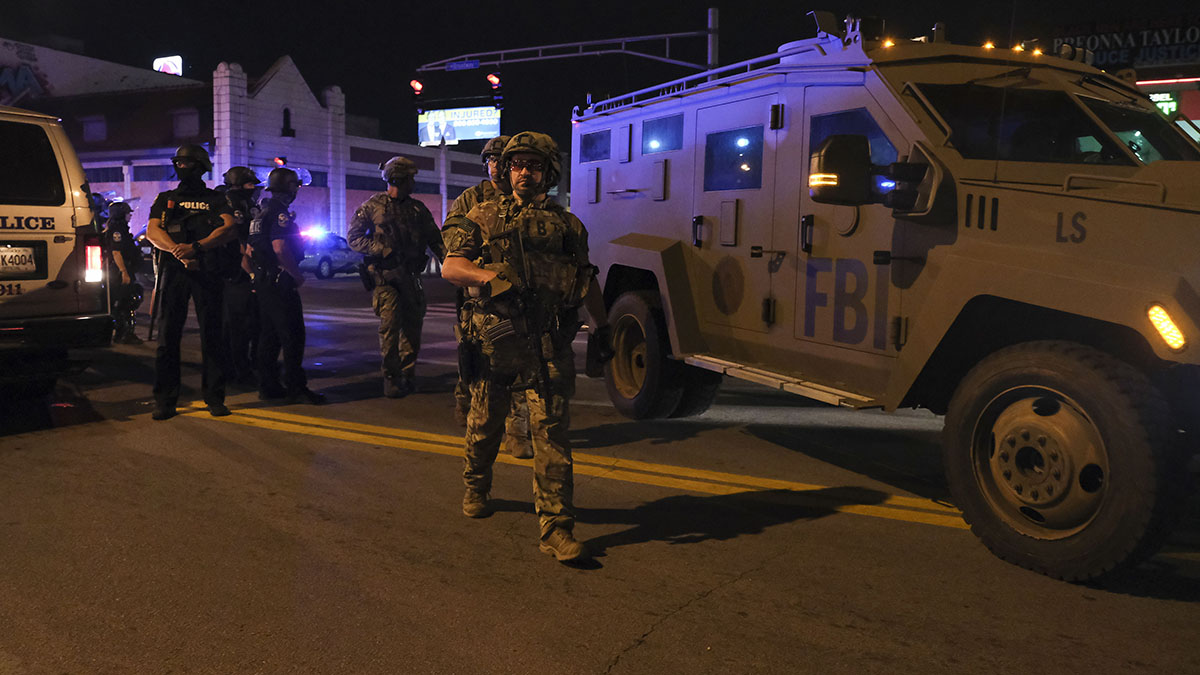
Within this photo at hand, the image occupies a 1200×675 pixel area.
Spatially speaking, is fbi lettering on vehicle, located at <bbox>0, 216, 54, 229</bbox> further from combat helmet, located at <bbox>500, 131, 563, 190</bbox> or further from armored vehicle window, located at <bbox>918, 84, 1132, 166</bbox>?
armored vehicle window, located at <bbox>918, 84, 1132, 166</bbox>

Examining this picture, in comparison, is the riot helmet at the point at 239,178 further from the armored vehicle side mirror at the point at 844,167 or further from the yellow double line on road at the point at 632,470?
the armored vehicle side mirror at the point at 844,167

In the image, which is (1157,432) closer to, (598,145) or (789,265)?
(789,265)

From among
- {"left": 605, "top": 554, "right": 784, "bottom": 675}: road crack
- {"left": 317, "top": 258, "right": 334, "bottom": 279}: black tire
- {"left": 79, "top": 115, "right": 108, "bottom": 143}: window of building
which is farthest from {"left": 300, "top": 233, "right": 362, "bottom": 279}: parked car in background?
{"left": 605, "top": 554, "right": 784, "bottom": 675}: road crack

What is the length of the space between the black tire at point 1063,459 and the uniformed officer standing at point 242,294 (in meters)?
5.43

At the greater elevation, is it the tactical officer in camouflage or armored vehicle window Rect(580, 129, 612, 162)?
armored vehicle window Rect(580, 129, 612, 162)

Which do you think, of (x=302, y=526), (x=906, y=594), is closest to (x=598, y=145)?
(x=302, y=526)

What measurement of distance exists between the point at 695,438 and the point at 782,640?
3.43m

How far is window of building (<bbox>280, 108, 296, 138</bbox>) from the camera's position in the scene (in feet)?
150

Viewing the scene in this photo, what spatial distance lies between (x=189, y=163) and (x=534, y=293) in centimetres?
404

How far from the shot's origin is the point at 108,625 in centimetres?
358

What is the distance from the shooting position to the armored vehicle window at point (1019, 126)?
4.82 meters

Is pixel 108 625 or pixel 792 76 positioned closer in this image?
pixel 108 625

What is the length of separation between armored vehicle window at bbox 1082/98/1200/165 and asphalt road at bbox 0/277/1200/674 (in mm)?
1862

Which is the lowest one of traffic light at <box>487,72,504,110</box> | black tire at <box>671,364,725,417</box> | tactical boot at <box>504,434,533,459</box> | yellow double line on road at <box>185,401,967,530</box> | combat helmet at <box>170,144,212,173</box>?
yellow double line on road at <box>185,401,967,530</box>
